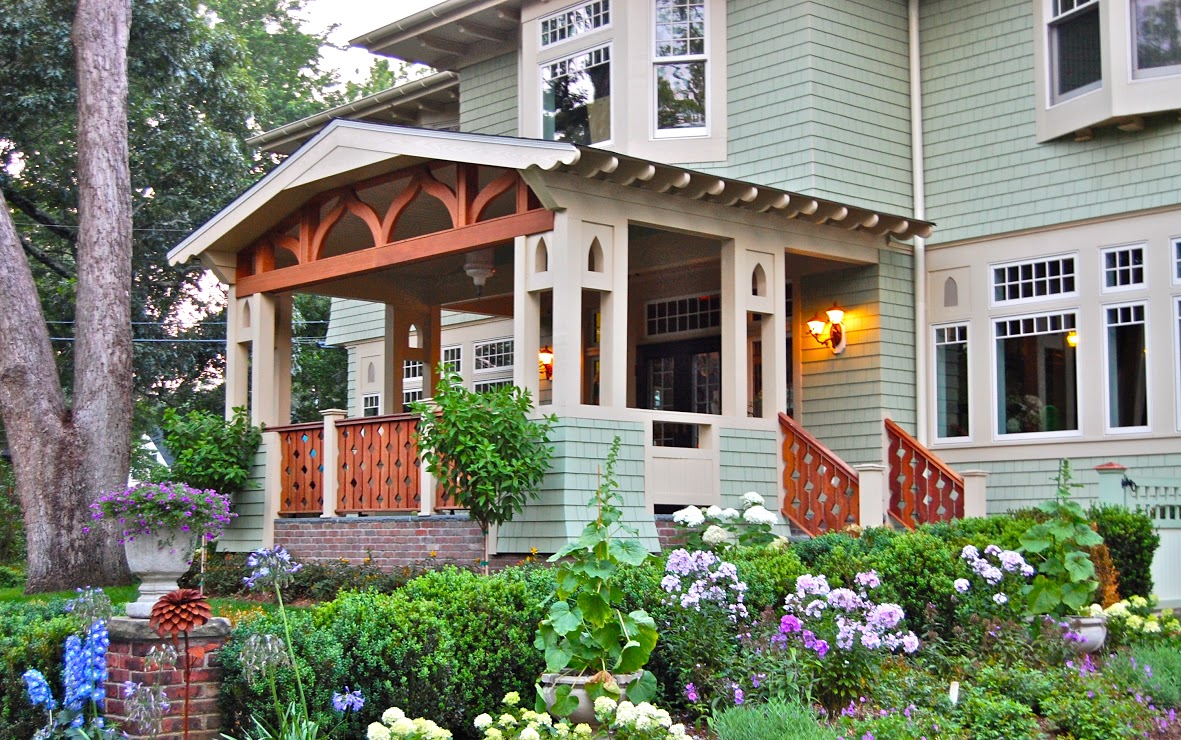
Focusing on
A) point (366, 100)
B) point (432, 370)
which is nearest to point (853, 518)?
point (432, 370)

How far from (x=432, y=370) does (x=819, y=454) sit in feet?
20.1

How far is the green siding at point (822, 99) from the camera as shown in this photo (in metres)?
14.2

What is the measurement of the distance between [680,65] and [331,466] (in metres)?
6.06

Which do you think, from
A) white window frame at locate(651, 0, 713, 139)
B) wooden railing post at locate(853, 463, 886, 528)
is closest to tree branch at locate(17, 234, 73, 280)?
white window frame at locate(651, 0, 713, 139)

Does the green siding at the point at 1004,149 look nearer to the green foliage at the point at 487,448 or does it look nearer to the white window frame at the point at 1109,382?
the white window frame at the point at 1109,382

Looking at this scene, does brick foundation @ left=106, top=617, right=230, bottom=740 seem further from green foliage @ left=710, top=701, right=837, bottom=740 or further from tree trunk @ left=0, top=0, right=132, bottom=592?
tree trunk @ left=0, top=0, right=132, bottom=592

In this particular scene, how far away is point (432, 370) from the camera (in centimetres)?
1717

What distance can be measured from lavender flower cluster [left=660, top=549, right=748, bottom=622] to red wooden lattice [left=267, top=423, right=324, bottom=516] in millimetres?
6741

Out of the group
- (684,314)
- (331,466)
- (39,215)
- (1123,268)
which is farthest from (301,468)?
(39,215)

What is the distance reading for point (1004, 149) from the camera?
1405cm

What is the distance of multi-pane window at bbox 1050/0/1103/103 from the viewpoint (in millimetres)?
13156

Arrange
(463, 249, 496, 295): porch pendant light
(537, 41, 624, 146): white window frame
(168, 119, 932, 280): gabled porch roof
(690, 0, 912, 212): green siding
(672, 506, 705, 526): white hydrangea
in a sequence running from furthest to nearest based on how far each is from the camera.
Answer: (537, 41, 624, 146): white window frame < (690, 0, 912, 212): green siding < (463, 249, 496, 295): porch pendant light < (672, 506, 705, 526): white hydrangea < (168, 119, 932, 280): gabled porch roof

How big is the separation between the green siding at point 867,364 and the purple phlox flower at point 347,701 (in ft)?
28.4

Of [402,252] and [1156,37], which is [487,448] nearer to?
[402,252]
